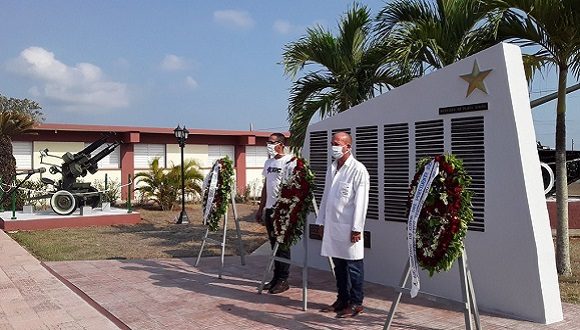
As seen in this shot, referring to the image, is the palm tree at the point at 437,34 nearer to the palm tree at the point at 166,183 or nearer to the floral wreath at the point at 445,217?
the floral wreath at the point at 445,217

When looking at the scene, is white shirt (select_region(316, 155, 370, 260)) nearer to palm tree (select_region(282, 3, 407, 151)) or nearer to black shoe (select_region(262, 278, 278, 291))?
black shoe (select_region(262, 278, 278, 291))

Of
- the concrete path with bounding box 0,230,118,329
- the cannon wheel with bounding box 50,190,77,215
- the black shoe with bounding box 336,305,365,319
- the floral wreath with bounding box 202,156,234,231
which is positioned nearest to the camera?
the black shoe with bounding box 336,305,365,319

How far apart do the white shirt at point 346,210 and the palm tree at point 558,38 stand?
3.15 m

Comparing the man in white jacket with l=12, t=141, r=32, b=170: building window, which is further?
l=12, t=141, r=32, b=170: building window

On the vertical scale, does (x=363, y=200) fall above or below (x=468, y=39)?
below

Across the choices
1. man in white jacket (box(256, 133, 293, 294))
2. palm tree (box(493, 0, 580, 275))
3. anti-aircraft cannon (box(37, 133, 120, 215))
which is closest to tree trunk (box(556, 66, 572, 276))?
palm tree (box(493, 0, 580, 275))

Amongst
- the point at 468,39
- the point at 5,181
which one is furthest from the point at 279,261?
A: the point at 5,181

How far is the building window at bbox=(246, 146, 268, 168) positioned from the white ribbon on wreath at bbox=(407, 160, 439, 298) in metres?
21.1

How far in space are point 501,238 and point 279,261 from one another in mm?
2579

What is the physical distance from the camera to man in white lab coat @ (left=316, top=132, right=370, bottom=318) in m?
5.45

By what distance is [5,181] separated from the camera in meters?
17.5

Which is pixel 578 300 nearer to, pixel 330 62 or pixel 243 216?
pixel 330 62

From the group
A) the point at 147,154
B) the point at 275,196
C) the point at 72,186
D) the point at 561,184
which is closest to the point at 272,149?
the point at 275,196

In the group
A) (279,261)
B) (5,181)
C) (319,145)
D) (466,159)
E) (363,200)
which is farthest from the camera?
(5,181)
